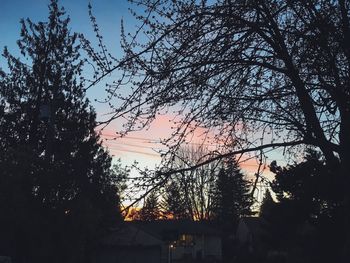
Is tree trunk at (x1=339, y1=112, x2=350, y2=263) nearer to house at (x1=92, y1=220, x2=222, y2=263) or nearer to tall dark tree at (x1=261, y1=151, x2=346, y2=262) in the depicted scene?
tall dark tree at (x1=261, y1=151, x2=346, y2=262)

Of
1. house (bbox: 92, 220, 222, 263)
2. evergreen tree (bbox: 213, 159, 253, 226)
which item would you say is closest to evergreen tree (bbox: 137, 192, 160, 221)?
evergreen tree (bbox: 213, 159, 253, 226)

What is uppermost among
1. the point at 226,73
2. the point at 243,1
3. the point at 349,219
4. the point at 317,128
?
the point at 243,1

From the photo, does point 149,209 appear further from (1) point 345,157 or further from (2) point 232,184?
(1) point 345,157

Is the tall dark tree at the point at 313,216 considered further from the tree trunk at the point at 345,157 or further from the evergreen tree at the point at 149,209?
the evergreen tree at the point at 149,209

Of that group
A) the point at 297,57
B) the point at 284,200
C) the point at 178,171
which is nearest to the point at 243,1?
the point at 297,57

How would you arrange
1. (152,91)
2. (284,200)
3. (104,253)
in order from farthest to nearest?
1. (104,253)
2. (284,200)
3. (152,91)

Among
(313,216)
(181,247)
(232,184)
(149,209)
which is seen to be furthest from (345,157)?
(181,247)

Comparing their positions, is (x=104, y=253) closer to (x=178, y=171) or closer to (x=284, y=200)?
(x=284, y=200)

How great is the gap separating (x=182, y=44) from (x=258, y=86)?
1773 mm

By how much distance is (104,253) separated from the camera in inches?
1344

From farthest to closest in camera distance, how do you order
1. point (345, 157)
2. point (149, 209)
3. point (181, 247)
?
point (181, 247)
point (345, 157)
point (149, 209)

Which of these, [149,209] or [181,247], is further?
[181,247]

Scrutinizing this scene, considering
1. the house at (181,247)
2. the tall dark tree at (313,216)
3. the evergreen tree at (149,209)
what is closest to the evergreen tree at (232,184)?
the evergreen tree at (149,209)

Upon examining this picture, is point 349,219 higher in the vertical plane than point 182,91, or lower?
lower
